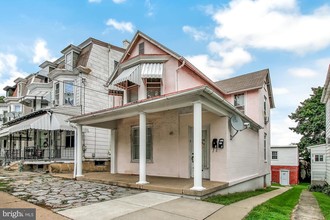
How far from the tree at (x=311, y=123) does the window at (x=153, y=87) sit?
88.7 ft

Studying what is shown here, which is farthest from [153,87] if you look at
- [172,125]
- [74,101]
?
[74,101]

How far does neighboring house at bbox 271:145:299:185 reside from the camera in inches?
1104

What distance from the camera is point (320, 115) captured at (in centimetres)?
3123

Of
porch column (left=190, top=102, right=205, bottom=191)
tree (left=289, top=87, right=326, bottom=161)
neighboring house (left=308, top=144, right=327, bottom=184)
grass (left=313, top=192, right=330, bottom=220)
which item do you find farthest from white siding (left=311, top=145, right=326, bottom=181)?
porch column (left=190, top=102, right=205, bottom=191)

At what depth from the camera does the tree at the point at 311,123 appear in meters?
31.0

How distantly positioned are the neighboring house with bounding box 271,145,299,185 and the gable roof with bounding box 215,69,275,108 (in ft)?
37.6

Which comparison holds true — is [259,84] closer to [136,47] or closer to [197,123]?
[136,47]

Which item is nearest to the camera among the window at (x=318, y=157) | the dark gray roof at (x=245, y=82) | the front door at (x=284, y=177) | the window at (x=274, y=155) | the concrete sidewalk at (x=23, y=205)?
the concrete sidewalk at (x=23, y=205)

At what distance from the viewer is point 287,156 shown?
2842 centimetres

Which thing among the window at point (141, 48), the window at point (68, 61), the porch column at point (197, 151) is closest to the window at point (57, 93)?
the window at point (68, 61)

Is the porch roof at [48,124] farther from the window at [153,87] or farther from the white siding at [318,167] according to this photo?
the white siding at [318,167]

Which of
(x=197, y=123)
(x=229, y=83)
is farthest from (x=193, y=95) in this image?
(x=229, y=83)

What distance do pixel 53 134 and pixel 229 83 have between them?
1394cm

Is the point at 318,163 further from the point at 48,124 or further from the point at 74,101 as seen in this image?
the point at 48,124
